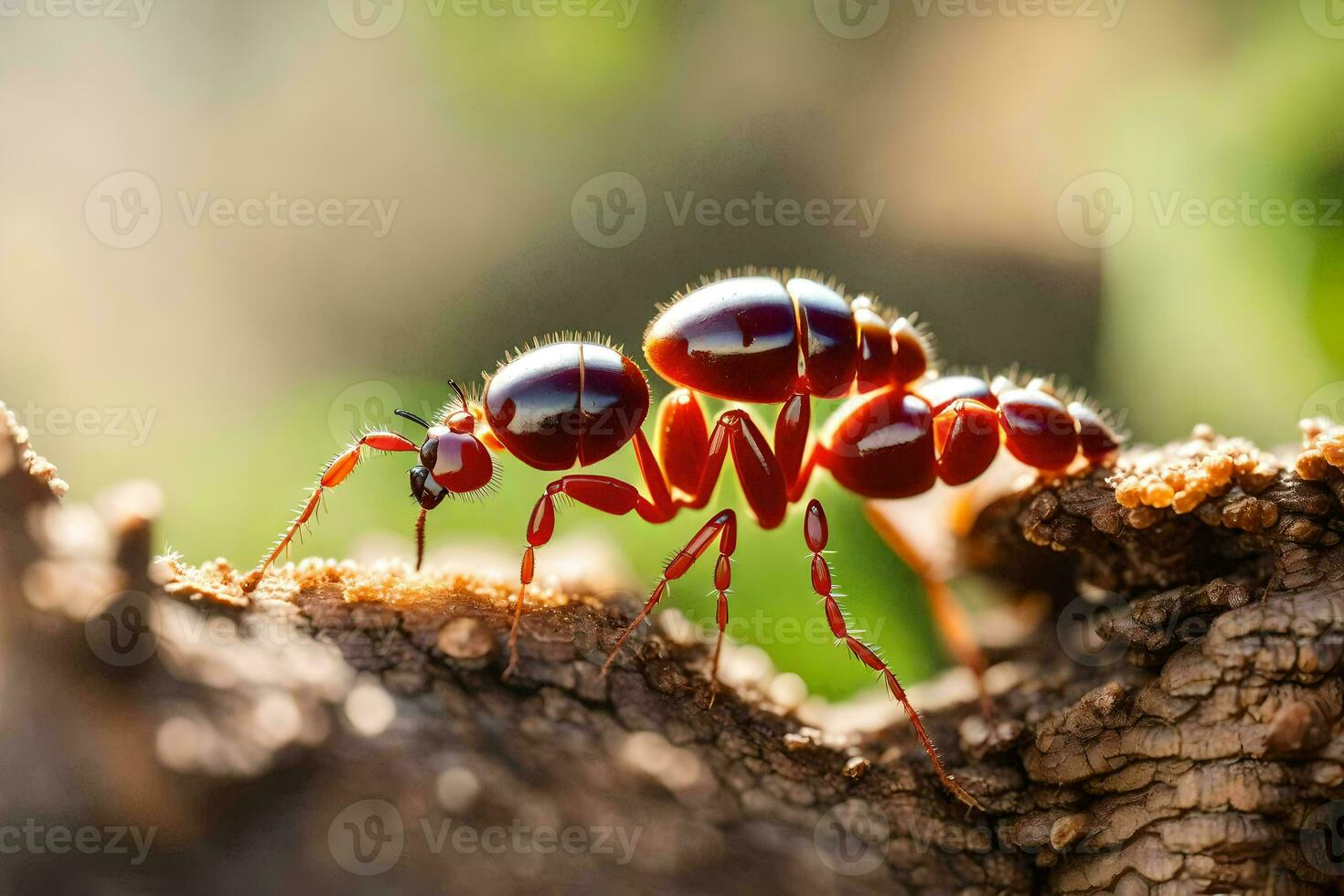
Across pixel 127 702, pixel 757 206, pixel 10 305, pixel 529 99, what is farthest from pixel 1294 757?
pixel 10 305

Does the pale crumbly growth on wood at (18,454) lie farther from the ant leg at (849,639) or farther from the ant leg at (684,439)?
the ant leg at (849,639)

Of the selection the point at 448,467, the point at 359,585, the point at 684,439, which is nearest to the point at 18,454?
the point at 359,585

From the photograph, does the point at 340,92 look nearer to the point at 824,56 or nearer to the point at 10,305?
the point at 10,305

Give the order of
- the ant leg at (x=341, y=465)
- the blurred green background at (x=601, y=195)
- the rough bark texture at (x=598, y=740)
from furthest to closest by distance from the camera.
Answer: the blurred green background at (x=601, y=195)
the ant leg at (x=341, y=465)
the rough bark texture at (x=598, y=740)

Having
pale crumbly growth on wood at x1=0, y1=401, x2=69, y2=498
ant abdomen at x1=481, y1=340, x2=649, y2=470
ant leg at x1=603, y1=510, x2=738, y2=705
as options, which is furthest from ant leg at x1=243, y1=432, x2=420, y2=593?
ant leg at x1=603, y1=510, x2=738, y2=705

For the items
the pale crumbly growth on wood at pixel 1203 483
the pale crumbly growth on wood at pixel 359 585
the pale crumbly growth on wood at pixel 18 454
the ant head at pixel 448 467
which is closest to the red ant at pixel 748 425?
the ant head at pixel 448 467

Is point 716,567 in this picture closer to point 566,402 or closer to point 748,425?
point 748,425
